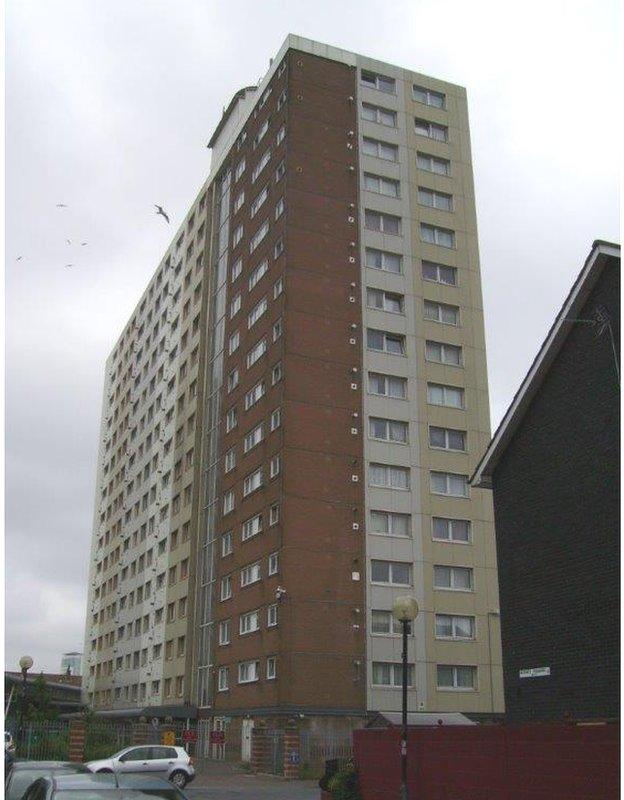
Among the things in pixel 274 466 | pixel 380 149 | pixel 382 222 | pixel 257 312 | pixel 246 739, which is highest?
pixel 380 149

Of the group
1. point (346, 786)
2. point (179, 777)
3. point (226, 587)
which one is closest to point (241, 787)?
point (179, 777)

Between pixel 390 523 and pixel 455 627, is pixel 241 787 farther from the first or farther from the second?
pixel 390 523

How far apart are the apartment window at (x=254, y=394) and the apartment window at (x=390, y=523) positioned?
10469mm

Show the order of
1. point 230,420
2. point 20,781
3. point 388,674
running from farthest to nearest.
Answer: point 230,420 < point 388,674 < point 20,781

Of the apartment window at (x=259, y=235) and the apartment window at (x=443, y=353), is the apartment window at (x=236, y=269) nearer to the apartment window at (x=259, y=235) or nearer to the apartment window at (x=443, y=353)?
the apartment window at (x=259, y=235)

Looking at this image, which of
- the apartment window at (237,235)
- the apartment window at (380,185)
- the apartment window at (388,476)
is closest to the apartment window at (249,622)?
the apartment window at (388,476)

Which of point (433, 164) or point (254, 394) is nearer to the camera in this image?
point (254, 394)

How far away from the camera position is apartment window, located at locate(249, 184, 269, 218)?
197ft

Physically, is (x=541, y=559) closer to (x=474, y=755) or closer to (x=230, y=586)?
(x=474, y=755)

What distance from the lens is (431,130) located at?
201 feet

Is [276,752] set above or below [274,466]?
below

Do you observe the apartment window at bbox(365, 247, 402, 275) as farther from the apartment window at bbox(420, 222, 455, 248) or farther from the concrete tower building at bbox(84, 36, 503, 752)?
the apartment window at bbox(420, 222, 455, 248)

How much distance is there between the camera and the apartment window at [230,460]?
186 feet

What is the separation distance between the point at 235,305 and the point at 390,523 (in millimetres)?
21136
